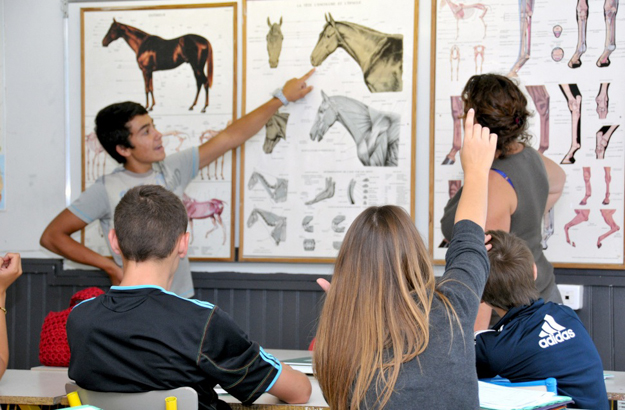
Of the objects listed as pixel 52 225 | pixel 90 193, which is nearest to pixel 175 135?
pixel 90 193

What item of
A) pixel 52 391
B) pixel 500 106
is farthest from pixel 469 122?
pixel 52 391

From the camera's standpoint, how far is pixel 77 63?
3.79 m

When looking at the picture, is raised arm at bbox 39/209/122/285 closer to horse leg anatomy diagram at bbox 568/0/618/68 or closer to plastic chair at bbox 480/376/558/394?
plastic chair at bbox 480/376/558/394

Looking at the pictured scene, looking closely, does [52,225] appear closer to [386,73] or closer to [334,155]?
[334,155]

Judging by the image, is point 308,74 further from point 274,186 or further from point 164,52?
point 164,52

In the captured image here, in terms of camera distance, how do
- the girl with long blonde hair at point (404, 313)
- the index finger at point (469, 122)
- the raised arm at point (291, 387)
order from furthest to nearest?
the raised arm at point (291, 387)
the index finger at point (469, 122)
the girl with long blonde hair at point (404, 313)

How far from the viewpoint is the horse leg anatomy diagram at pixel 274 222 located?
11.7 ft

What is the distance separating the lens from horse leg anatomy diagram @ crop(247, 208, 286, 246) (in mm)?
3577

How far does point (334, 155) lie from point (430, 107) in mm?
540

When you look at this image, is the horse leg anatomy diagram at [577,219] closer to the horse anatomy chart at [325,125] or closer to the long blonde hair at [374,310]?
the horse anatomy chart at [325,125]

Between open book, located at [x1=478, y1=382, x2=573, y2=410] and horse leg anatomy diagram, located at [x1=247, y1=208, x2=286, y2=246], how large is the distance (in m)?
2.02

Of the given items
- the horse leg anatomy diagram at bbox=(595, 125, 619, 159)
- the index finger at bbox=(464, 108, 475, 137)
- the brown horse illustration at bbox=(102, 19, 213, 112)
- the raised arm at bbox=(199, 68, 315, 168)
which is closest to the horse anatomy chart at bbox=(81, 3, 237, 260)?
the brown horse illustration at bbox=(102, 19, 213, 112)

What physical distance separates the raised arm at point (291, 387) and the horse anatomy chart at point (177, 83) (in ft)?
5.96

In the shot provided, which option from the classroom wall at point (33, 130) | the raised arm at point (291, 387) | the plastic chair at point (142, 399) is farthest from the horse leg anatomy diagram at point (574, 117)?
the classroom wall at point (33, 130)
